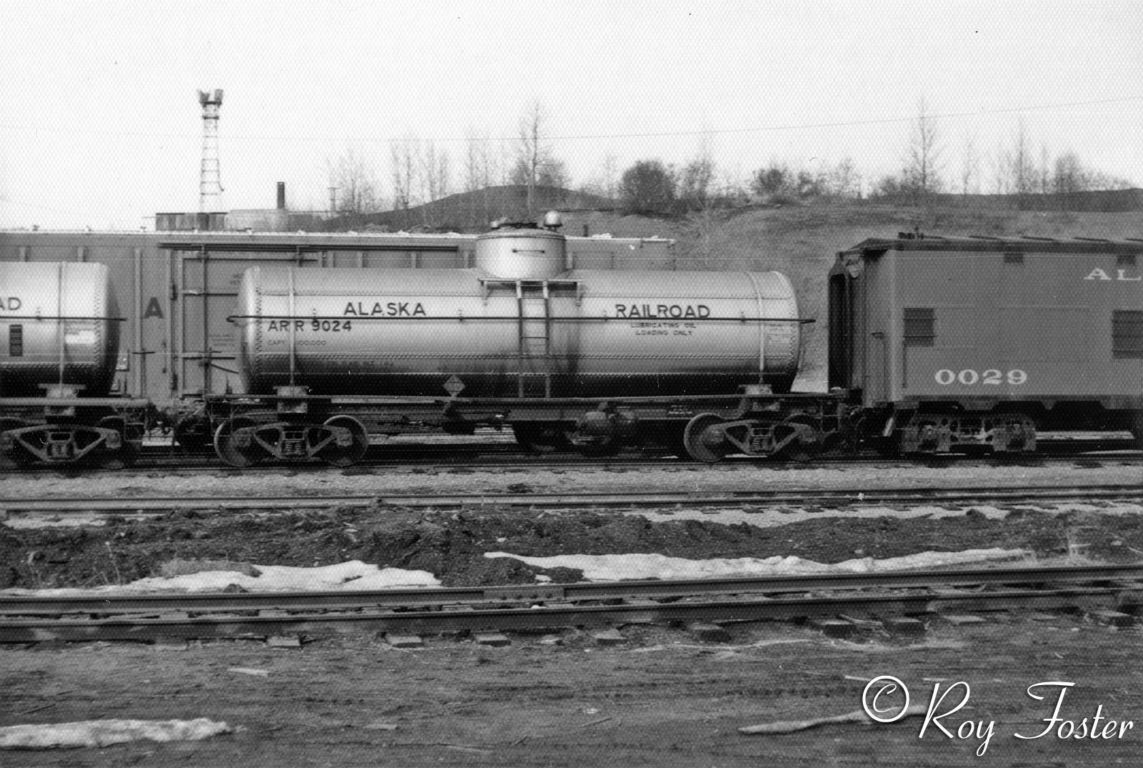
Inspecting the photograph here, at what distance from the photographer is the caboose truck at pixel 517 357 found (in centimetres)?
1588

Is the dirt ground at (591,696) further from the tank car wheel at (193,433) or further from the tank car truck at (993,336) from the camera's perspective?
the tank car wheel at (193,433)

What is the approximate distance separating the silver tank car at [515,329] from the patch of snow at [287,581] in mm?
7089

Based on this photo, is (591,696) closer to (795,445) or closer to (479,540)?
(479,540)

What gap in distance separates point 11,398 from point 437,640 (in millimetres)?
11145

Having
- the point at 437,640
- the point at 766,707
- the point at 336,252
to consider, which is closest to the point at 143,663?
the point at 437,640

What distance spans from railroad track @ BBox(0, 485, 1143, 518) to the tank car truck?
3.48 metres

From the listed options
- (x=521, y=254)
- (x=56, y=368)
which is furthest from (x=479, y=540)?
(x=56, y=368)

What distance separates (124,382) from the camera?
1823cm

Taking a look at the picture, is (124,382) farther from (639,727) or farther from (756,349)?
(639,727)

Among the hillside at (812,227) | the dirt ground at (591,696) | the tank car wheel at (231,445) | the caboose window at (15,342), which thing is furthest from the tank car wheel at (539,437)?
the hillside at (812,227)

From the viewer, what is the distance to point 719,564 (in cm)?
950

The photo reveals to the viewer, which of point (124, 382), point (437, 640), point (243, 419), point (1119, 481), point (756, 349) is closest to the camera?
point (437, 640)

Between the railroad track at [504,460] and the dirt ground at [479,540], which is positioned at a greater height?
the railroad track at [504,460]

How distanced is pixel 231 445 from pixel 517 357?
4.26m
